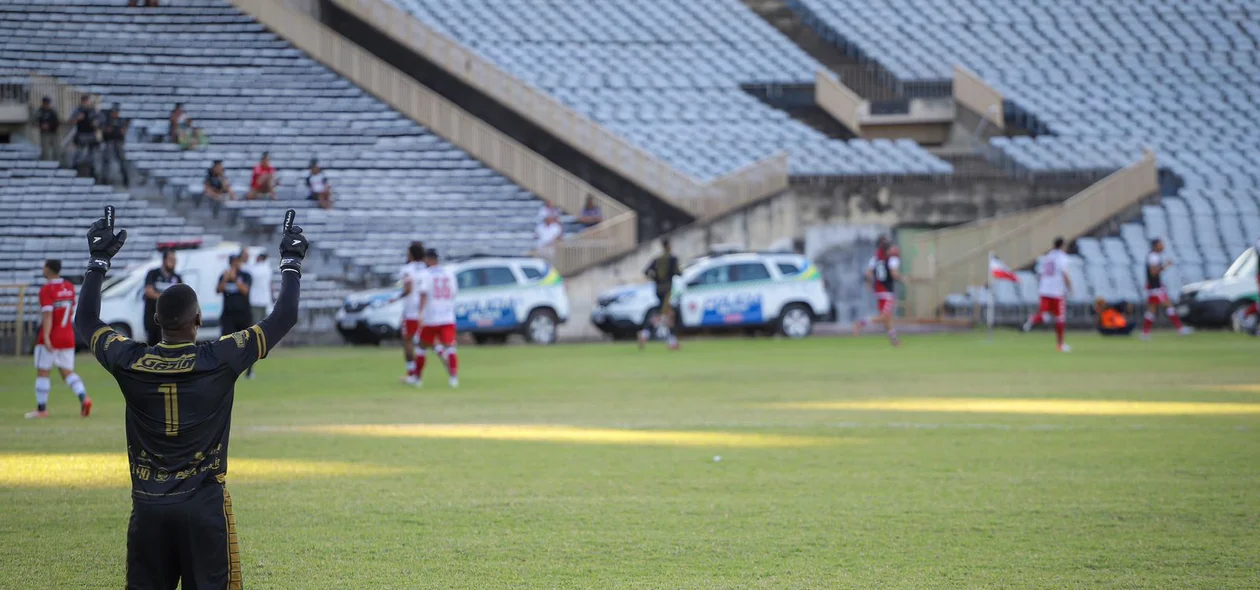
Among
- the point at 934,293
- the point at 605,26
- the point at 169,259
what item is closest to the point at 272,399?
the point at 169,259

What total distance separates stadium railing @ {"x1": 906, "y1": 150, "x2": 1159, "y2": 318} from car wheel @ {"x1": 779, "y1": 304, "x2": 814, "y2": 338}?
167 inches

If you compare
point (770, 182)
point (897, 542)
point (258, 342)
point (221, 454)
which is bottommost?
point (897, 542)

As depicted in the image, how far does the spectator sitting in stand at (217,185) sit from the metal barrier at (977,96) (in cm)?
2238

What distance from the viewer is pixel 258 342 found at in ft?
18.1

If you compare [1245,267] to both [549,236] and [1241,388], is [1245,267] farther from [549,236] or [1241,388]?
[1241,388]

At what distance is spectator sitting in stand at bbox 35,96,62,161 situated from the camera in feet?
118

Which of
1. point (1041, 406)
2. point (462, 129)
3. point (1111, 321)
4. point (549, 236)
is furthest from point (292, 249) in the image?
point (462, 129)

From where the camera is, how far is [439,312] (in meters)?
18.5

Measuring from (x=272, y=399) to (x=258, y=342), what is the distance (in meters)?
11.8

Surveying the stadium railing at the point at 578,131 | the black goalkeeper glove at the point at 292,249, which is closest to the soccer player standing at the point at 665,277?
the stadium railing at the point at 578,131

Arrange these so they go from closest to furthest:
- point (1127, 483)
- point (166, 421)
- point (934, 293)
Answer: point (166, 421) < point (1127, 483) < point (934, 293)

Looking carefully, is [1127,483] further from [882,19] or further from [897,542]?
[882,19]

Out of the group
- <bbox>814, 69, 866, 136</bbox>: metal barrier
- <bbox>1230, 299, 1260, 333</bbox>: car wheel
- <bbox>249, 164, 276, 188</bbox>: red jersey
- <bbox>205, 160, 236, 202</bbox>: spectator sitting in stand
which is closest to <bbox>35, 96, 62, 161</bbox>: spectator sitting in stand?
<bbox>205, 160, 236, 202</bbox>: spectator sitting in stand

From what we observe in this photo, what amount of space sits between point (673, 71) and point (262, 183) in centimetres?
1449
